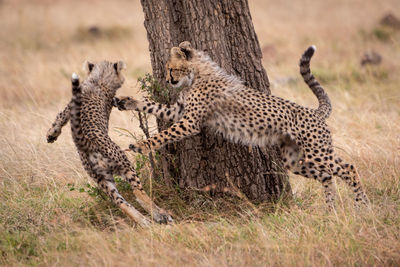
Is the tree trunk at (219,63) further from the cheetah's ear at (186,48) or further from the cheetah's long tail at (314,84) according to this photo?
the cheetah's long tail at (314,84)

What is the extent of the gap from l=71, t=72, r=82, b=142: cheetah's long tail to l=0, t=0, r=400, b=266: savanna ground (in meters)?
0.48

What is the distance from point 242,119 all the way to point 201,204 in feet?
2.34

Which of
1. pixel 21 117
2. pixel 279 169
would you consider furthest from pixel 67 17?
pixel 279 169

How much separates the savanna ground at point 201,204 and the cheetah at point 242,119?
0.30 metres

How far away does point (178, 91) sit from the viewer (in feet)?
12.4

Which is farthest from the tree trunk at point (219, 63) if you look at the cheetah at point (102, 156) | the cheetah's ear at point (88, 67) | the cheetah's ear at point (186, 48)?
the cheetah's ear at point (88, 67)

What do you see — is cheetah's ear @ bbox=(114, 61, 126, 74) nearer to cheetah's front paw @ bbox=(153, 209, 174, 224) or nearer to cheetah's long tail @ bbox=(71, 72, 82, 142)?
cheetah's long tail @ bbox=(71, 72, 82, 142)

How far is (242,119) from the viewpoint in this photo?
11.4 feet

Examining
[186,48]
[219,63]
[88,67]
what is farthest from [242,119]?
[88,67]

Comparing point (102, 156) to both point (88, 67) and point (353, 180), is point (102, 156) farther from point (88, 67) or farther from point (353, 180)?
point (353, 180)

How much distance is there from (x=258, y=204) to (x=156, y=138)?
3.08 ft

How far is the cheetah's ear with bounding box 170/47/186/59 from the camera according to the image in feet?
11.6

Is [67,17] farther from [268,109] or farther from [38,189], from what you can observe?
[268,109]

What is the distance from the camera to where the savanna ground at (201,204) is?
286 cm
